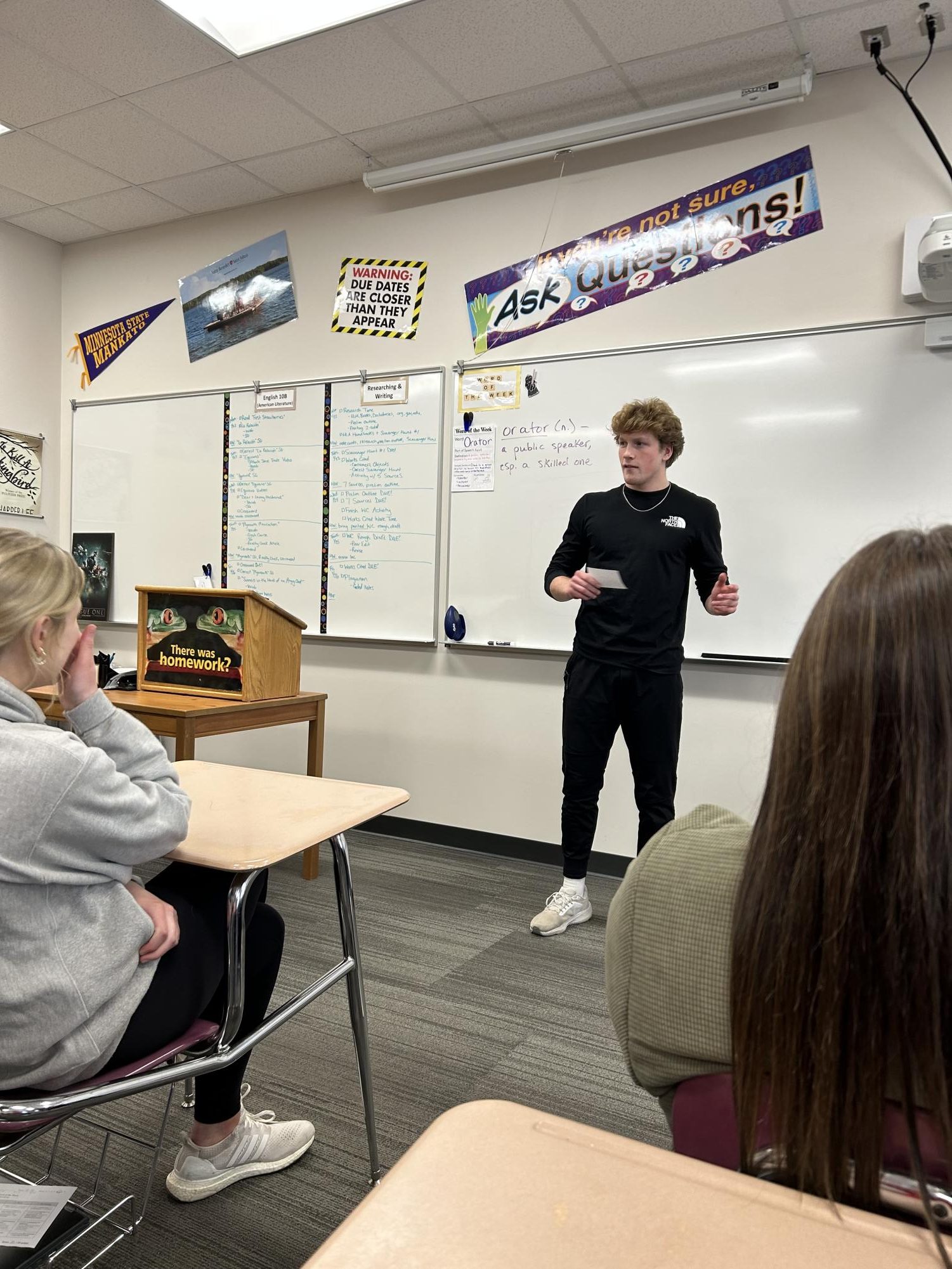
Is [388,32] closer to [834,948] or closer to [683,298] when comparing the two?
[683,298]

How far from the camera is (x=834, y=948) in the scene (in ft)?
1.81

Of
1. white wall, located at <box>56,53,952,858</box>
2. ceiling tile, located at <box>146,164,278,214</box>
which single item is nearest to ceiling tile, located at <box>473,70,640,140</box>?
white wall, located at <box>56,53,952,858</box>

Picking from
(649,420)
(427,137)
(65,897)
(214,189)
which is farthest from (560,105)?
(65,897)

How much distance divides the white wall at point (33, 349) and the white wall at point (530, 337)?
17cm

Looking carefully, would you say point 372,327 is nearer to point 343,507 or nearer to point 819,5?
point 343,507

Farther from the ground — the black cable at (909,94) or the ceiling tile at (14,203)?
the ceiling tile at (14,203)

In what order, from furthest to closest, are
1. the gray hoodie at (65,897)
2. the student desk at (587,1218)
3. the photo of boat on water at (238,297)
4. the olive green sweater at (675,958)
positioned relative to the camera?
the photo of boat on water at (238,297) < the gray hoodie at (65,897) < the olive green sweater at (675,958) < the student desk at (587,1218)

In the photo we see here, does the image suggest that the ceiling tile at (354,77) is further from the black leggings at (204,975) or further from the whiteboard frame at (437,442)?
the black leggings at (204,975)

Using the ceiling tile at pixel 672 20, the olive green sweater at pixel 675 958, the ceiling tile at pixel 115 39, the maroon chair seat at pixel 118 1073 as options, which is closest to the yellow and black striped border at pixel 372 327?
the ceiling tile at pixel 115 39

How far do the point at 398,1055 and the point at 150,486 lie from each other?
3407mm

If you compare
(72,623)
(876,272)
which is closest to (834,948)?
(72,623)

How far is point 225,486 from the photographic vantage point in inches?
170

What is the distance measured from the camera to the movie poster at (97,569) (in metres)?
4.69

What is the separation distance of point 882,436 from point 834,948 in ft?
9.14
